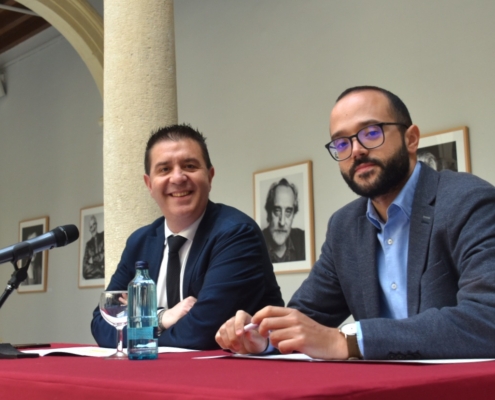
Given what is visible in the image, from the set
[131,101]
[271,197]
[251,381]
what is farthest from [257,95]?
[251,381]

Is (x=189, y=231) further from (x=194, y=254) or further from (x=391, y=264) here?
(x=391, y=264)

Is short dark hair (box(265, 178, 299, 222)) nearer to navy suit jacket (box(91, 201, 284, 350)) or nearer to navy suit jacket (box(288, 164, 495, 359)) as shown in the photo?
navy suit jacket (box(91, 201, 284, 350))

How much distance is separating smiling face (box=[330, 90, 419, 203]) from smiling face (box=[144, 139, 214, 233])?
2.95ft

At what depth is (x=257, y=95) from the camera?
22.9 feet

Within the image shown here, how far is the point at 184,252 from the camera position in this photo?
297cm

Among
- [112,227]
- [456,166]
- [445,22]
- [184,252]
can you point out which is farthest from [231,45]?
[184,252]

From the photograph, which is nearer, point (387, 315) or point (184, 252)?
point (387, 315)

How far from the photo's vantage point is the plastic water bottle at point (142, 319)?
1.88 m

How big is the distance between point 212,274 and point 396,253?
76 centimetres

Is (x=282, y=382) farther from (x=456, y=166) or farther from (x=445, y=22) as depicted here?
(x=445, y=22)

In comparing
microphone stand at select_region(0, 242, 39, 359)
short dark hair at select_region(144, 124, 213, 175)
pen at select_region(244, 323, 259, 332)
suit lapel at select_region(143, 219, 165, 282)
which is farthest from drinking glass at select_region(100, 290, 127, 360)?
short dark hair at select_region(144, 124, 213, 175)

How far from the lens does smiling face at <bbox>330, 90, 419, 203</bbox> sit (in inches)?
88.2

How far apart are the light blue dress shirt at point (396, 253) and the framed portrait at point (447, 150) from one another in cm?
308

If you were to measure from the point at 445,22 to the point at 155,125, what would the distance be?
99.3 inches
